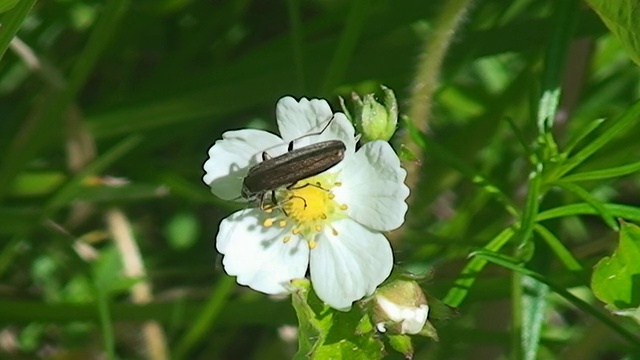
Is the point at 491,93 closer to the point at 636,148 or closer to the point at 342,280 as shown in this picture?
the point at 636,148

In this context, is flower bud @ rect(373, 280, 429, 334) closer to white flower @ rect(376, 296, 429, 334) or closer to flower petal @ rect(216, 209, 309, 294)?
white flower @ rect(376, 296, 429, 334)

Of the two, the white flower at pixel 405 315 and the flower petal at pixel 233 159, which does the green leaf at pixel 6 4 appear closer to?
the flower petal at pixel 233 159

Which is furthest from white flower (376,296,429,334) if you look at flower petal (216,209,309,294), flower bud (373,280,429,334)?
flower petal (216,209,309,294)

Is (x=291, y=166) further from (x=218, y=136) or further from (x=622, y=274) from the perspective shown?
(x=218, y=136)

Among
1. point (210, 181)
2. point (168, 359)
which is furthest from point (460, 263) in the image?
point (210, 181)

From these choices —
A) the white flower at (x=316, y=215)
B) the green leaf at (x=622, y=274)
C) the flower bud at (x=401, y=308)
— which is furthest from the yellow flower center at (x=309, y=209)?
the green leaf at (x=622, y=274)
